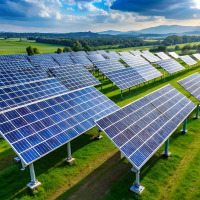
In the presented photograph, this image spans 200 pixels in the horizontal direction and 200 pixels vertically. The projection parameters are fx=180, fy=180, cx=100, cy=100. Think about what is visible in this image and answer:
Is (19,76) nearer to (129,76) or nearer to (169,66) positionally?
(129,76)

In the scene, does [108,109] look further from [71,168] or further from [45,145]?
[45,145]

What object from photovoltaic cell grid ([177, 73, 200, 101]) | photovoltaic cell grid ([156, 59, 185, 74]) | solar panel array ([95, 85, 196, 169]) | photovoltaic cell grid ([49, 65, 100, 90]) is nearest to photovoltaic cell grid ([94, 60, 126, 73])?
photovoltaic cell grid ([49, 65, 100, 90])

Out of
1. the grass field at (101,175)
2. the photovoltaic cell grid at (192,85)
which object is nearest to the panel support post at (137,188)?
the grass field at (101,175)

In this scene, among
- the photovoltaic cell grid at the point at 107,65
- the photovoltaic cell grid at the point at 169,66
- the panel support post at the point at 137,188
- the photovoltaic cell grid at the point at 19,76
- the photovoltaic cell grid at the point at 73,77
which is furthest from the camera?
the photovoltaic cell grid at the point at 169,66

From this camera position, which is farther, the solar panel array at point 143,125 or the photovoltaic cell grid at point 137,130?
the solar panel array at point 143,125

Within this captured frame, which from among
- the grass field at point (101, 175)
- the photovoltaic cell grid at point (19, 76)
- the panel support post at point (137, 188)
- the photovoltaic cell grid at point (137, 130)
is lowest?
the grass field at point (101, 175)

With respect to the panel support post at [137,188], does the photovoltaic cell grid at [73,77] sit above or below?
above

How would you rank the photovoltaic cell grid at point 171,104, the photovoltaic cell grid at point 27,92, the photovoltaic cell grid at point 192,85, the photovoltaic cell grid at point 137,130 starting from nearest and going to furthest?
the photovoltaic cell grid at point 137,130, the photovoltaic cell grid at point 171,104, the photovoltaic cell grid at point 27,92, the photovoltaic cell grid at point 192,85

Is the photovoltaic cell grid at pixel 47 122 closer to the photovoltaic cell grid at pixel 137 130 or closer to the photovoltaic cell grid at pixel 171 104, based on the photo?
the photovoltaic cell grid at pixel 137 130
